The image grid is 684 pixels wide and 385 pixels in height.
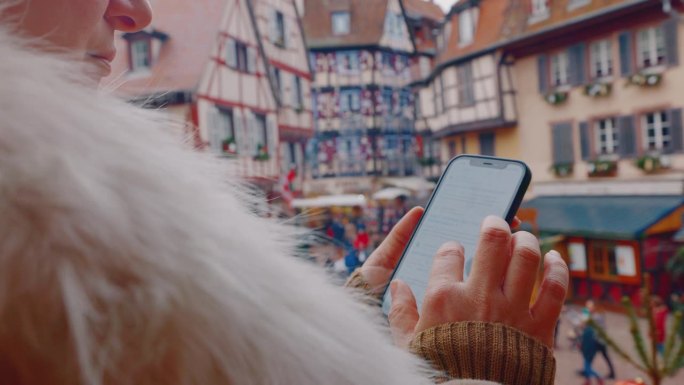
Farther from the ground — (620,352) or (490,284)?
(490,284)

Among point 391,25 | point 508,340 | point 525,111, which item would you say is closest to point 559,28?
point 525,111

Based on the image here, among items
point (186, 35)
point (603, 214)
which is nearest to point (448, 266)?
point (186, 35)

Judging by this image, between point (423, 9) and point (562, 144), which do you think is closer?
point (562, 144)

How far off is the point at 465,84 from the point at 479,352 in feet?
20.2

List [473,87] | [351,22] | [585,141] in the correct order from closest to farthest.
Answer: [585,141], [473,87], [351,22]

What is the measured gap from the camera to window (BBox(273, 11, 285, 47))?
19.0 ft

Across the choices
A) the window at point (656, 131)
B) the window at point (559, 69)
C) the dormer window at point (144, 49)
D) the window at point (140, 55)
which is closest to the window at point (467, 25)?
the window at point (559, 69)

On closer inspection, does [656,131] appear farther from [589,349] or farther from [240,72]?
[240,72]

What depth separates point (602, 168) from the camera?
4930 millimetres

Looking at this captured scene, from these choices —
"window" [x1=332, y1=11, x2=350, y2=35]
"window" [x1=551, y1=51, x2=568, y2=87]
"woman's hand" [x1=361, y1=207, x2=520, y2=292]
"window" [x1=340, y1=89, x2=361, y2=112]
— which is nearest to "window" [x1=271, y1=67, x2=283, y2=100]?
"window" [x1=551, y1=51, x2=568, y2=87]

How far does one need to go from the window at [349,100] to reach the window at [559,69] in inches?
171

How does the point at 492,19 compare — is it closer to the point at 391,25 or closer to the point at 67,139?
the point at 391,25

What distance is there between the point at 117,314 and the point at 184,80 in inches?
165

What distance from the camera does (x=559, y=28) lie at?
5.09 m
